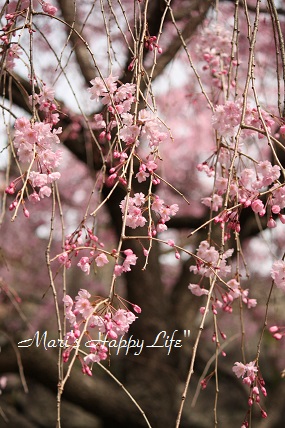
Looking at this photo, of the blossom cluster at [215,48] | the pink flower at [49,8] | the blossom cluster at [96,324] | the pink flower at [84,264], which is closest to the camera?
the blossom cluster at [96,324]

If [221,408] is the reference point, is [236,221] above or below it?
above

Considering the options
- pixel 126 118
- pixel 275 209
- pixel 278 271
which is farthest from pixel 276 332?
pixel 126 118

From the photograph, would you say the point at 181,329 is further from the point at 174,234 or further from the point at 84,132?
the point at 174,234

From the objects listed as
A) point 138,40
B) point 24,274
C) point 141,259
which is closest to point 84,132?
point 141,259

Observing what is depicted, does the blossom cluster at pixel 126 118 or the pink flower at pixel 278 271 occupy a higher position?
the blossom cluster at pixel 126 118

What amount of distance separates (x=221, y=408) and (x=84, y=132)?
2.32m

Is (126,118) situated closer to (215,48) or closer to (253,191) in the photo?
(253,191)

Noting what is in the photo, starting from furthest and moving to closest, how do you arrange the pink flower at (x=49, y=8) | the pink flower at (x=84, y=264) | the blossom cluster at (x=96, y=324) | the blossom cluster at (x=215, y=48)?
1. the blossom cluster at (x=215, y=48)
2. the pink flower at (x=49, y=8)
3. the pink flower at (x=84, y=264)
4. the blossom cluster at (x=96, y=324)

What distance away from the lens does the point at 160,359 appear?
3.60m

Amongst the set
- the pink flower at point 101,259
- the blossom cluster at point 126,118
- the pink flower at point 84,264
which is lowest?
the pink flower at point 101,259

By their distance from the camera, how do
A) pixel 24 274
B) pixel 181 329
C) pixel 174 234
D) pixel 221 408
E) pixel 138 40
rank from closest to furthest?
pixel 138 40 < pixel 181 329 < pixel 221 408 < pixel 24 274 < pixel 174 234

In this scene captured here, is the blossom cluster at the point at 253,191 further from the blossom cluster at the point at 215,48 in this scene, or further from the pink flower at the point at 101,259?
the blossom cluster at the point at 215,48

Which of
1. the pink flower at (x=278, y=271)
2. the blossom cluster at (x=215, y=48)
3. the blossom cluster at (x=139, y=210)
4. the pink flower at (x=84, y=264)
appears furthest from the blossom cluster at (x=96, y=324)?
the blossom cluster at (x=215, y=48)

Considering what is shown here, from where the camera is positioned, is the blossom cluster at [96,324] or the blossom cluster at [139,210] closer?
the blossom cluster at [96,324]
